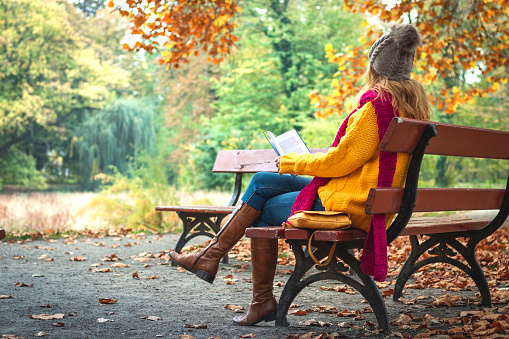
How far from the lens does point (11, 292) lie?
409 centimetres

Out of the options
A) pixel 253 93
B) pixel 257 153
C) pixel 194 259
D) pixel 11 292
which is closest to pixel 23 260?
pixel 11 292

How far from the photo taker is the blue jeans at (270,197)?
320 cm

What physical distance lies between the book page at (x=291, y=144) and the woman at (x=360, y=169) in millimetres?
276

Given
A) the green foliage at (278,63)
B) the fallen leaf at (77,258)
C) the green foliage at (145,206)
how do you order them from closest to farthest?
the fallen leaf at (77,258)
the green foliage at (145,206)
the green foliage at (278,63)

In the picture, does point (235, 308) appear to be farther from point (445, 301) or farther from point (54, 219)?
point (54, 219)

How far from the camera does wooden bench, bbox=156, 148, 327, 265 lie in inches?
212

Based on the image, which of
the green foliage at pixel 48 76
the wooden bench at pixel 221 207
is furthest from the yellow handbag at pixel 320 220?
the green foliage at pixel 48 76

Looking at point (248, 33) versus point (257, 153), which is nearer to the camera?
point (257, 153)

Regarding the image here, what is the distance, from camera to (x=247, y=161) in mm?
5922

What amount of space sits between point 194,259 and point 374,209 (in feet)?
4.19

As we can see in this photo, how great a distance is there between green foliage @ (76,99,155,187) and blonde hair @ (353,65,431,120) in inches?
904

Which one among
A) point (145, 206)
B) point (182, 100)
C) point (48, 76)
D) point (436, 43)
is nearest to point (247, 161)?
point (145, 206)

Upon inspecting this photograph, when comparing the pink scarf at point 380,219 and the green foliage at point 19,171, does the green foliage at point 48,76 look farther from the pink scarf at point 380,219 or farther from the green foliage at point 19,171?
the pink scarf at point 380,219

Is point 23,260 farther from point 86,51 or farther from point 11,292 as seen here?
point 86,51
